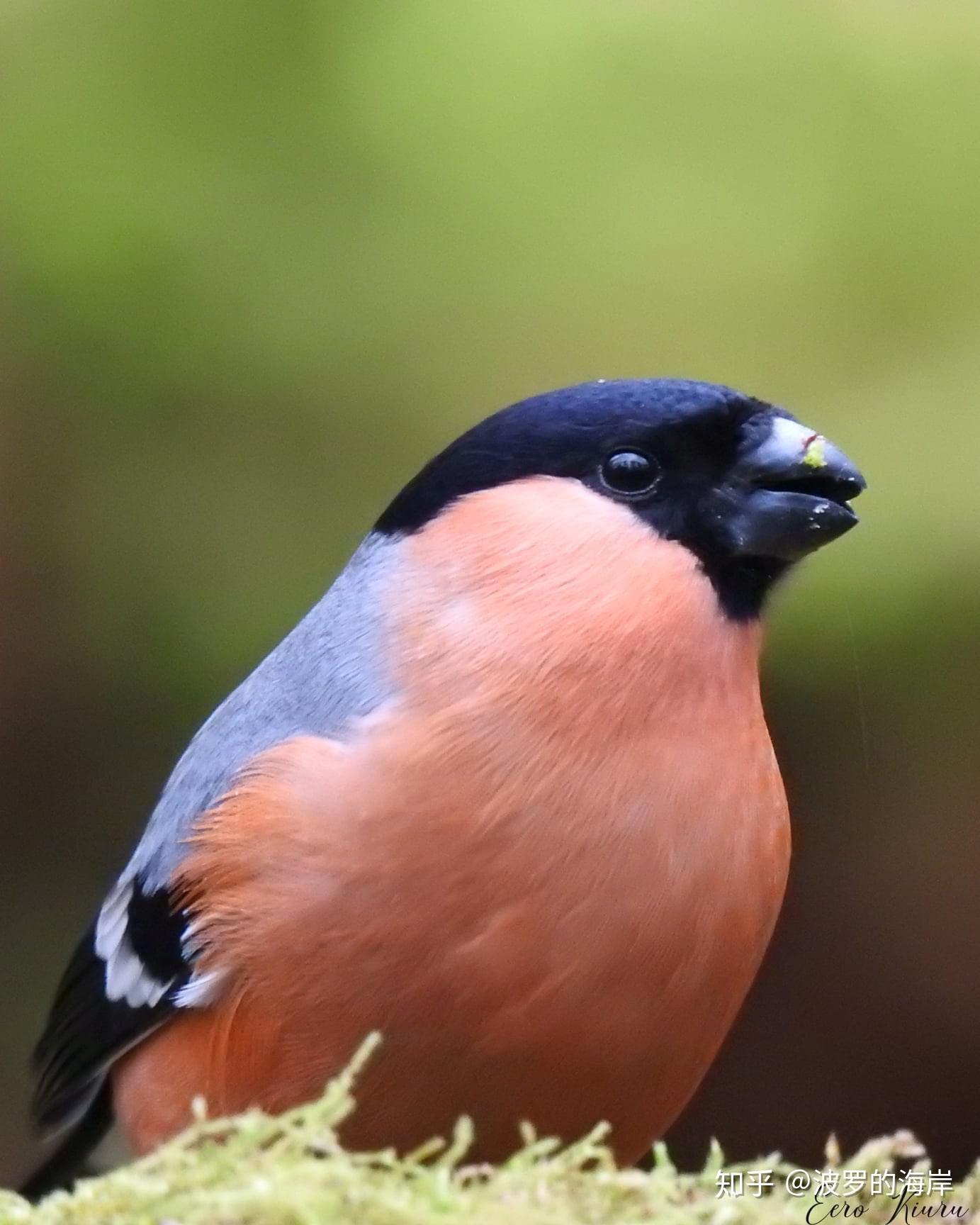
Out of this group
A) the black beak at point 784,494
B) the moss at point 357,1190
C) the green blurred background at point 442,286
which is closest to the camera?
the moss at point 357,1190

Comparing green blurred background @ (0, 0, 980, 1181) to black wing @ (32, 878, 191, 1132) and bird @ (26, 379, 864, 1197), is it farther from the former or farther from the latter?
bird @ (26, 379, 864, 1197)

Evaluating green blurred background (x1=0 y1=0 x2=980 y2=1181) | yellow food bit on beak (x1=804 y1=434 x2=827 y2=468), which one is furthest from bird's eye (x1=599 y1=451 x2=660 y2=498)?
green blurred background (x1=0 y1=0 x2=980 y2=1181)

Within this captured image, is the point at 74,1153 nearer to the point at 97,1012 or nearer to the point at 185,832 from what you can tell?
the point at 97,1012

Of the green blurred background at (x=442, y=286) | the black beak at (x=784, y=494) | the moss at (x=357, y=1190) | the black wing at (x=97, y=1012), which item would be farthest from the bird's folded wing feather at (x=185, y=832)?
the green blurred background at (x=442, y=286)

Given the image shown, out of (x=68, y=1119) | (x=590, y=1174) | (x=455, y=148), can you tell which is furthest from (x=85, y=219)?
(x=590, y=1174)

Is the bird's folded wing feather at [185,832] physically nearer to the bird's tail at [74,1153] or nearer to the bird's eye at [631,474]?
the bird's tail at [74,1153]

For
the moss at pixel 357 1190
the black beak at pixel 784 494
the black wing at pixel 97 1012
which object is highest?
the black beak at pixel 784 494
